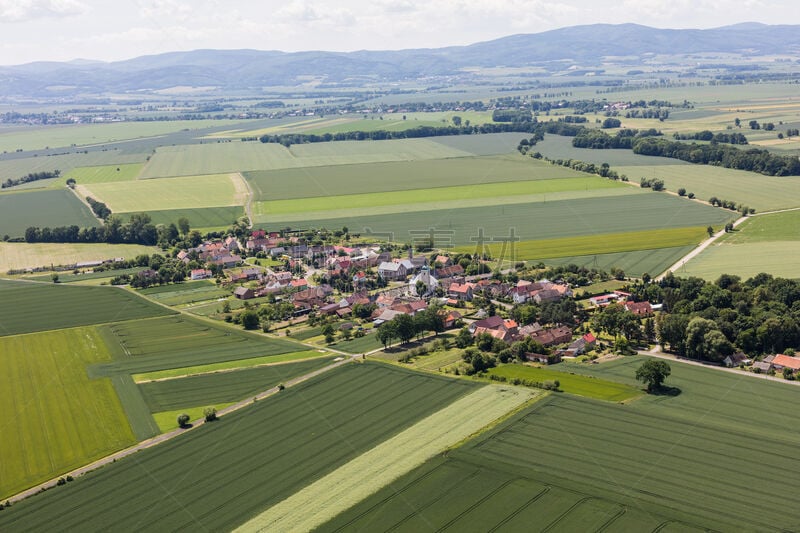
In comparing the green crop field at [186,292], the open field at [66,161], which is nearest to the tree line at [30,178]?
the open field at [66,161]

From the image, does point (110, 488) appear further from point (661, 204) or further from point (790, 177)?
point (790, 177)

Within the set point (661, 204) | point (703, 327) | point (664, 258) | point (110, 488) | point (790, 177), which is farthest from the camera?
point (790, 177)

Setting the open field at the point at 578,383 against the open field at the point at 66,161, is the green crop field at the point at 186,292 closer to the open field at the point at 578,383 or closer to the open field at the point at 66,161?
the open field at the point at 578,383

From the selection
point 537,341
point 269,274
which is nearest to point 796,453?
point 537,341

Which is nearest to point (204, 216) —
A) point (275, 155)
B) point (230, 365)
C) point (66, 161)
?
point (275, 155)

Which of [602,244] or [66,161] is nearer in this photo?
[602,244]

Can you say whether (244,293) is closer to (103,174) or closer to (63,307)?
(63,307)

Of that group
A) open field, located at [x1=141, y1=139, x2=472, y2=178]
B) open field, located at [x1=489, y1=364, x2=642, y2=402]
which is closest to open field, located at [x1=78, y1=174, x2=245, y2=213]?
open field, located at [x1=141, y1=139, x2=472, y2=178]
